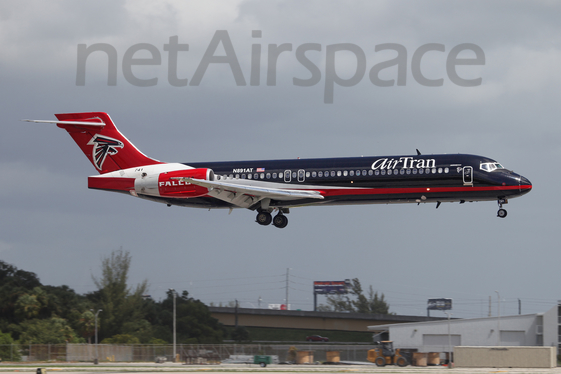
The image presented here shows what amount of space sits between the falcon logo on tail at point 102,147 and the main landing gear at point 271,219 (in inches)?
443

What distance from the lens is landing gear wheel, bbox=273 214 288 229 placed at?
4850 cm

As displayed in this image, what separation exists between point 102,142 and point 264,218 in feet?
42.4

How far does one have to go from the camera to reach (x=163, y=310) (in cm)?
9144

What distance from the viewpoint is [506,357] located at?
52.7 meters

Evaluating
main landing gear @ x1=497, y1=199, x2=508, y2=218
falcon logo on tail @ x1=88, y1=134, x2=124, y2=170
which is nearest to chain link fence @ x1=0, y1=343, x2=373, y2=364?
falcon logo on tail @ x1=88, y1=134, x2=124, y2=170

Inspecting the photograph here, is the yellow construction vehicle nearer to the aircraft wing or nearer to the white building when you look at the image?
the white building

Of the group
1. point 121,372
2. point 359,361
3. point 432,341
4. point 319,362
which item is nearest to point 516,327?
point 432,341

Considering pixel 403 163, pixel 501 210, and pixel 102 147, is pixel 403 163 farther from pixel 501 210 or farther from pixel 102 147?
pixel 102 147

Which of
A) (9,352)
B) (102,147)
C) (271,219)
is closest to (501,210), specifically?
(271,219)

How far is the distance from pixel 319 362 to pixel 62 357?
Answer: 21.7 meters

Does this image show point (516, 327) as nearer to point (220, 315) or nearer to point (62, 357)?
point (62, 357)

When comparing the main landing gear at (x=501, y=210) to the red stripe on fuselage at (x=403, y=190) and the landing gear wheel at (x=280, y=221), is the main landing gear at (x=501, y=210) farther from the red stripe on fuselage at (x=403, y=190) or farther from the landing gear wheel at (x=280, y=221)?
the landing gear wheel at (x=280, y=221)

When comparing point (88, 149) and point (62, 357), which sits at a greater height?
point (88, 149)

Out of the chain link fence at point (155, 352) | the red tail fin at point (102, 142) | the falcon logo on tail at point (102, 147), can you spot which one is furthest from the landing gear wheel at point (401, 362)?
the falcon logo on tail at point (102, 147)
